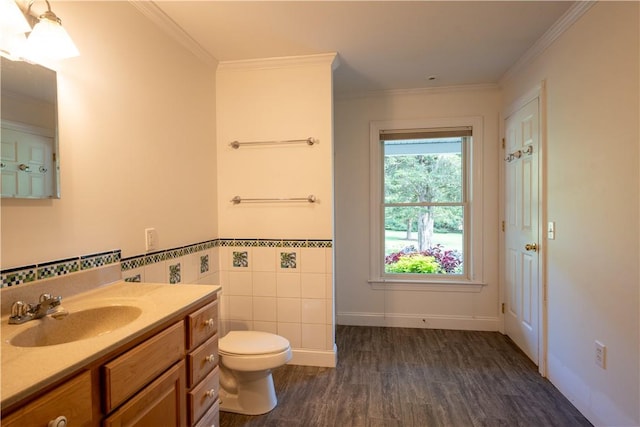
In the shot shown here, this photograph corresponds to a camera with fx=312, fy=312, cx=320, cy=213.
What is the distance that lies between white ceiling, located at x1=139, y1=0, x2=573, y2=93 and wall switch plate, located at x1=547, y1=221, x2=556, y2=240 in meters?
1.23

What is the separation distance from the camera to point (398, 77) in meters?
2.67

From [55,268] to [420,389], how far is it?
2088 mm

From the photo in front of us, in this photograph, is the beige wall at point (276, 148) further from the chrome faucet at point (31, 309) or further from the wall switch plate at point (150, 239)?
the chrome faucet at point (31, 309)

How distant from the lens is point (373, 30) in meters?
1.95

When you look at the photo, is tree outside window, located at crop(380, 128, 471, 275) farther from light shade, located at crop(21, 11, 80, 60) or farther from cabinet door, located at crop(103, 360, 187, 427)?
light shade, located at crop(21, 11, 80, 60)

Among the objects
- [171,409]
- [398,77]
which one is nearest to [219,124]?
[398,77]

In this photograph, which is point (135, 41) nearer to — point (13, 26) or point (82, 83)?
point (82, 83)

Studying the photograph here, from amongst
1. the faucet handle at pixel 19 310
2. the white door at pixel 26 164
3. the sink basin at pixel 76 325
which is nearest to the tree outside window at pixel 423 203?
the sink basin at pixel 76 325

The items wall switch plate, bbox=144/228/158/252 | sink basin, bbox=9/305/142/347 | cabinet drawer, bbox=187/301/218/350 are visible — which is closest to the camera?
sink basin, bbox=9/305/142/347

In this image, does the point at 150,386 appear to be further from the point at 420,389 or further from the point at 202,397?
the point at 420,389

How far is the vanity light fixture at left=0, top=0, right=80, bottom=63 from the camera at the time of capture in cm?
106

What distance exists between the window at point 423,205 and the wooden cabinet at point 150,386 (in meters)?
2.02

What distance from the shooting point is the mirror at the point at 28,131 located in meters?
1.03

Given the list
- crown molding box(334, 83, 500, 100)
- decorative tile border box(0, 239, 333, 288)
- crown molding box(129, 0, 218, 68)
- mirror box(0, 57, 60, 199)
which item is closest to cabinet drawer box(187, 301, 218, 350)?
decorative tile border box(0, 239, 333, 288)
